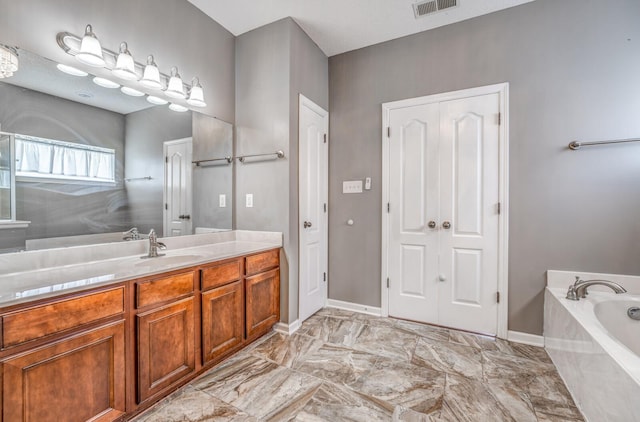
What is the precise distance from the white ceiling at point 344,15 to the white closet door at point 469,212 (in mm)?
742

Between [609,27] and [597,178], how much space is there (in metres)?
1.13

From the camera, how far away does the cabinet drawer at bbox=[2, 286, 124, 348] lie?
1.06 metres

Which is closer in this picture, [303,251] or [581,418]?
[581,418]

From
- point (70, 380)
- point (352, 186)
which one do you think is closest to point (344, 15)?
point (352, 186)

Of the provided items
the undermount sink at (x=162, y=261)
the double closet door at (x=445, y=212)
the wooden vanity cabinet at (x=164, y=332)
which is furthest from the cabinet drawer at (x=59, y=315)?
the double closet door at (x=445, y=212)

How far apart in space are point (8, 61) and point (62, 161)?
527 millimetres

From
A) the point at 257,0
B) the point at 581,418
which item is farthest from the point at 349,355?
the point at 257,0

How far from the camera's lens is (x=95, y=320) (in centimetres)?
129

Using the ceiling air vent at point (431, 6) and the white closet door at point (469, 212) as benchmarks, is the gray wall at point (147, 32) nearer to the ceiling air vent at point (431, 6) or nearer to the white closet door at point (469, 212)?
the ceiling air vent at point (431, 6)

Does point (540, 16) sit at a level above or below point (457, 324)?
above

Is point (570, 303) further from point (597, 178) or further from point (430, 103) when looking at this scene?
point (430, 103)

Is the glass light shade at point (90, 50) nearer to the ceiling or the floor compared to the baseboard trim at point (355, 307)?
nearer to the ceiling

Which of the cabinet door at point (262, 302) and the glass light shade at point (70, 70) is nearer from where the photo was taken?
the glass light shade at point (70, 70)

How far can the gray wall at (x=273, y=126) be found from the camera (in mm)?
2496
